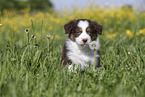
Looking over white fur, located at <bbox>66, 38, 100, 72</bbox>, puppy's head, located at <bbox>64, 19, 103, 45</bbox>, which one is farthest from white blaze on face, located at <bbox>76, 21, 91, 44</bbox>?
white fur, located at <bbox>66, 38, 100, 72</bbox>

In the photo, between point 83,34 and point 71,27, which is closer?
point 83,34

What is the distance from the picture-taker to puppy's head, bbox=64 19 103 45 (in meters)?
3.00

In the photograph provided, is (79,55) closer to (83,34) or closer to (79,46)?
(79,46)

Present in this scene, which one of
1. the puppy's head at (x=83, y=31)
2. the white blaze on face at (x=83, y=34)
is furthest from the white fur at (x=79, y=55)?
the white blaze on face at (x=83, y=34)

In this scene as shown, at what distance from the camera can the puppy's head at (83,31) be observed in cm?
300

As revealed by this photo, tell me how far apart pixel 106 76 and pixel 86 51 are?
0.83 metres

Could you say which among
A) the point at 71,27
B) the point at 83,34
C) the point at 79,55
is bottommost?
the point at 79,55

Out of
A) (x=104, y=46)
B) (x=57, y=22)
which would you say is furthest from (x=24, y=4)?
(x=104, y=46)

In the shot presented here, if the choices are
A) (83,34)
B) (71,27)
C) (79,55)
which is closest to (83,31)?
(83,34)

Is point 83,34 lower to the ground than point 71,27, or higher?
lower

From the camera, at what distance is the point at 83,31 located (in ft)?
10.3

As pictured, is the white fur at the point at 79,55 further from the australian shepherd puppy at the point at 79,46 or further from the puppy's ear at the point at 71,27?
the puppy's ear at the point at 71,27

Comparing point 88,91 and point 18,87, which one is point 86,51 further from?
point 18,87

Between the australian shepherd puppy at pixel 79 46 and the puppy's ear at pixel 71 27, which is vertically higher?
the puppy's ear at pixel 71 27
